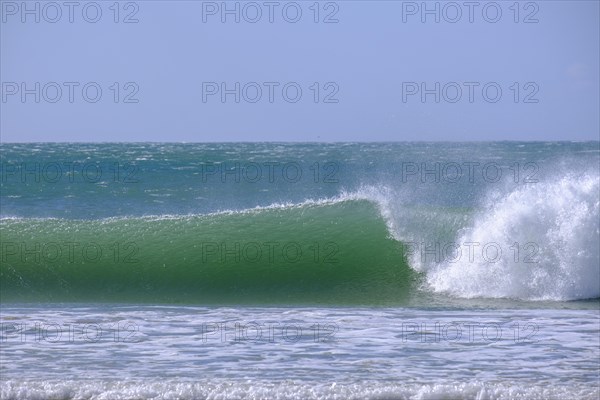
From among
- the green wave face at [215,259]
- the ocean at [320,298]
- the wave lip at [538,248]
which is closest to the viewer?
the ocean at [320,298]

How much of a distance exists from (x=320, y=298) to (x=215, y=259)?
2712 millimetres

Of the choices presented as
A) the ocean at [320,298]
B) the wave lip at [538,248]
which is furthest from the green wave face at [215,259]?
the wave lip at [538,248]

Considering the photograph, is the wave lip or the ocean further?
the wave lip

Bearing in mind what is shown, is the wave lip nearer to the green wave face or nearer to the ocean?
the ocean

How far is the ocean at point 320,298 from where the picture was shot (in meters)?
7.71

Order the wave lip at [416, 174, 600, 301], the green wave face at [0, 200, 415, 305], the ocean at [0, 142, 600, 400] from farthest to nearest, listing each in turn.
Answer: the green wave face at [0, 200, 415, 305], the wave lip at [416, 174, 600, 301], the ocean at [0, 142, 600, 400]

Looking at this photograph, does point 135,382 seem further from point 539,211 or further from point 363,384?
point 539,211

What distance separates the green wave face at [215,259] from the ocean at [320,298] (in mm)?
43

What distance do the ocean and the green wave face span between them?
43mm

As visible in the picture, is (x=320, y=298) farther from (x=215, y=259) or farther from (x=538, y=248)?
(x=538, y=248)

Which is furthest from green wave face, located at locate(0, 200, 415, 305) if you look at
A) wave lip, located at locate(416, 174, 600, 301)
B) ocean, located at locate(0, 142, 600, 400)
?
wave lip, located at locate(416, 174, 600, 301)

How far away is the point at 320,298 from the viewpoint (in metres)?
12.5

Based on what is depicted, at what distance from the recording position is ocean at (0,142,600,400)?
7.71 metres

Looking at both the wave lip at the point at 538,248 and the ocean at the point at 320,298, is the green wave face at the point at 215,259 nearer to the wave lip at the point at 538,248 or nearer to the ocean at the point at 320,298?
the ocean at the point at 320,298
